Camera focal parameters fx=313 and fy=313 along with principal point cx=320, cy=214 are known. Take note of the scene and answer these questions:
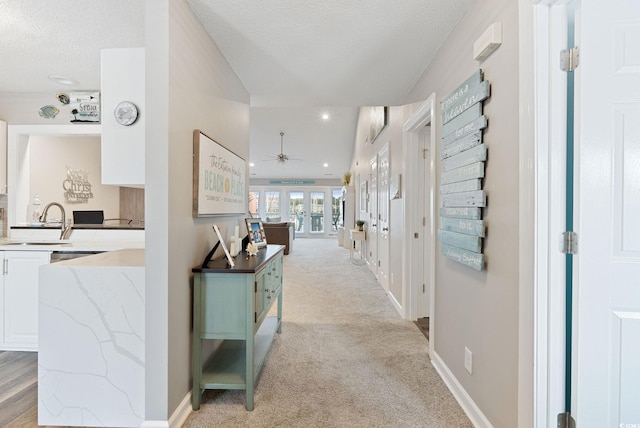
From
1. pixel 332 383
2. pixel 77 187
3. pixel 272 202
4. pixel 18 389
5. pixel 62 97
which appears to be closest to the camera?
pixel 18 389

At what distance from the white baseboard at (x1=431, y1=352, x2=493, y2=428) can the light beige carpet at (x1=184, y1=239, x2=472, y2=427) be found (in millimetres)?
39

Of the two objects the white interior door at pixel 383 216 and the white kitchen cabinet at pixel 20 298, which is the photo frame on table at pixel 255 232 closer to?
the white kitchen cabinet at pixel 20 298

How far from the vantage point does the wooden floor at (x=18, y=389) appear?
5.67 ft

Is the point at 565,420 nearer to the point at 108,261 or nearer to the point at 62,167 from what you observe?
the point at 108,261

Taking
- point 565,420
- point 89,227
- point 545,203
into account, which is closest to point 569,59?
point 545,203

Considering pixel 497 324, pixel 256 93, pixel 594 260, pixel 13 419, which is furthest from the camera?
pixel 256 93

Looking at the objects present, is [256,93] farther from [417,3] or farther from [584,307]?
[584,307]

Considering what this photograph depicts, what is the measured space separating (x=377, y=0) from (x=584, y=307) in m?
1.83

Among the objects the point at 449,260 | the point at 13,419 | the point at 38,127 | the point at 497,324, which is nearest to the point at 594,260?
the point at 497,324

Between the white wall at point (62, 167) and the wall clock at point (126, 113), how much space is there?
3866mm

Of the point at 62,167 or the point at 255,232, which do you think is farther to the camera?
the point at 62,167

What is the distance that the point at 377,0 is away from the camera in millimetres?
1806

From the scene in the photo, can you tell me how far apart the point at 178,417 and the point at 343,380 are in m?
1.05

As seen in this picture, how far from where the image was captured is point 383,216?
16.0 ft
